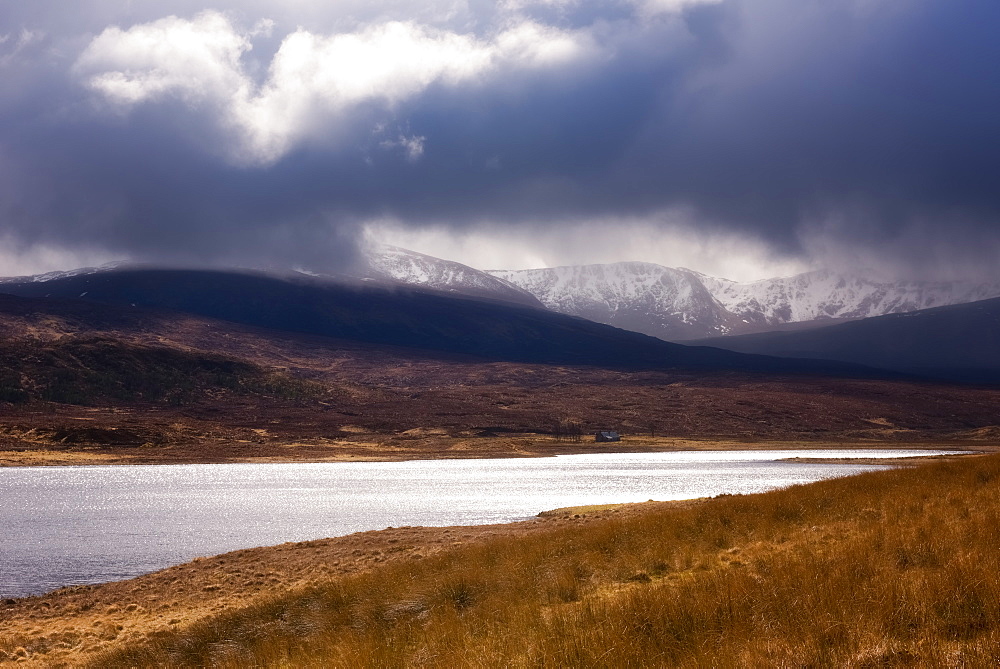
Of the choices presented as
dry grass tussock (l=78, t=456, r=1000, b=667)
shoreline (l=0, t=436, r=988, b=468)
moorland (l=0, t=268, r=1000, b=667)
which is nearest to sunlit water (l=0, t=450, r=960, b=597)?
shoreline (l=0, t=436, r=988, b=468)

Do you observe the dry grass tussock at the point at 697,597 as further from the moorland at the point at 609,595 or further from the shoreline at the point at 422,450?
the shoreline at the point at 422,450

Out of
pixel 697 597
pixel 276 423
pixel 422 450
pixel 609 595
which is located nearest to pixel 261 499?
pixel 609 595

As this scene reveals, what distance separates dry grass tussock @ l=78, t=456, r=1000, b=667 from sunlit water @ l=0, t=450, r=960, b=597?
651 inches

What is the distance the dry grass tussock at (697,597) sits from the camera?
32.8 ft

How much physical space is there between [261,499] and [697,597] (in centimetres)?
5864

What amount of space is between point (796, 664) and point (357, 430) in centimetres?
15247

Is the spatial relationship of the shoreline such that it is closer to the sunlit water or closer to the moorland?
the sunlit water

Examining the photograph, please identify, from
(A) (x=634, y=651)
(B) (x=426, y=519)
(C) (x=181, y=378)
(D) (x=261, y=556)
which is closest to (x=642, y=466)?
(B) (x=426, y=519)

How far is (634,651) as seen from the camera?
10.5m

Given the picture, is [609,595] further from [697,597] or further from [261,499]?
[261,499]

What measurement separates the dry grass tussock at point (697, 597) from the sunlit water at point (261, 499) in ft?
54.2

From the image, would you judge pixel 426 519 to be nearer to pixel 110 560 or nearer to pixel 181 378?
pixel 110 560

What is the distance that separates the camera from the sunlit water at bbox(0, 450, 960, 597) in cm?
3919

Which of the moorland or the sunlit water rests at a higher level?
the moorland
